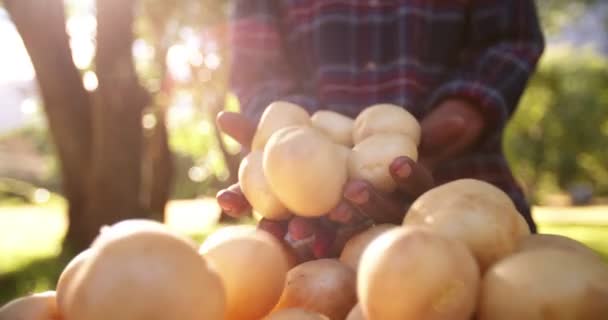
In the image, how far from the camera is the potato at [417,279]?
0.56m

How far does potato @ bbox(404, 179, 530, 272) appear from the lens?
0.62 meters

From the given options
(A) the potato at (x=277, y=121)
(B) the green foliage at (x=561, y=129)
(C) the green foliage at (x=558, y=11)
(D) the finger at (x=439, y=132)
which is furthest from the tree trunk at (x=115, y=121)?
(B) the green foliage at (x=561, y=129)

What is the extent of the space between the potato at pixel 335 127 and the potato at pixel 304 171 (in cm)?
12

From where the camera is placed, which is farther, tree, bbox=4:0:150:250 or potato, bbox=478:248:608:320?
tree, bbox=4:0:150:250

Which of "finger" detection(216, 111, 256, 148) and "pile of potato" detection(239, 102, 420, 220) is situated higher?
"pile of potato" detection(239, 102, 420, 220)

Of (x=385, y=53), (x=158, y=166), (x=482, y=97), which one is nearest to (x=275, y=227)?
(x=482, y=97)

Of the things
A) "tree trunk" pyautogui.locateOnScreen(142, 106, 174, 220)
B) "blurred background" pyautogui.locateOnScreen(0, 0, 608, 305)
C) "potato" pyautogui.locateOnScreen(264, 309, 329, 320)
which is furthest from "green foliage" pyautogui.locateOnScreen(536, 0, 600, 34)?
"potato" pyautogui.locateOnScreen(264, 309, 329, 320)

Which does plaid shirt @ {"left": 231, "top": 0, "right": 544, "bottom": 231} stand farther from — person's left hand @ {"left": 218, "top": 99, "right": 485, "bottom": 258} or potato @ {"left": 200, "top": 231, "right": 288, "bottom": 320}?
potato @ {"left": 200, "top": 231, "right": 288, "bottom": 320}

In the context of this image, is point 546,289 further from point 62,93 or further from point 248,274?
point 62,93

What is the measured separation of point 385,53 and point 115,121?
3.35 m

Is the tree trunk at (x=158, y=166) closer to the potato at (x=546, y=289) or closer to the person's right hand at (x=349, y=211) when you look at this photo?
the person's right hand at (x=349, y=211)

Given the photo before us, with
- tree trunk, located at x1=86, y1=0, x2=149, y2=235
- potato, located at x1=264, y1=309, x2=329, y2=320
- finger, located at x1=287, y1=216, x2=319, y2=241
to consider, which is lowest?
tree trunk, located at x1=86, y1=0, x2=149, y2=235

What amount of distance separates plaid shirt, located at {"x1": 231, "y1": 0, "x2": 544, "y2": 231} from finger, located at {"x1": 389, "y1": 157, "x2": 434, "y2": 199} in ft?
2.17

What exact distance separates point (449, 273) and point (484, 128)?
0.84 metres
